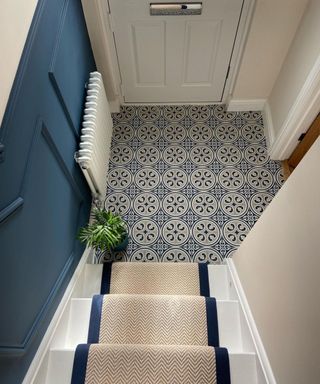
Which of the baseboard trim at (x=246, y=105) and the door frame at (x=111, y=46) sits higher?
the door frame at (x=111, y=46)

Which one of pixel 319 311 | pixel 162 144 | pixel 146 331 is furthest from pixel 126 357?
pixel 162 144

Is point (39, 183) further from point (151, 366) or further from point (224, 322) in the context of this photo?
point (224, 322)

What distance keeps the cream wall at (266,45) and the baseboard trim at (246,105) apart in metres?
0.04

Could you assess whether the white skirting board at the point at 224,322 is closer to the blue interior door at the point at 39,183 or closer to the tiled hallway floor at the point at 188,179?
the blue interior door at the point at 39,183

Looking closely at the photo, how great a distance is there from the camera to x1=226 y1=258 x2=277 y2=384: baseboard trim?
4.42 ft

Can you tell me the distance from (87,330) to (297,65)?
7.53 feet

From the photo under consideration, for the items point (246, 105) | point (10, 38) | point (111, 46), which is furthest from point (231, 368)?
point (111, 46)

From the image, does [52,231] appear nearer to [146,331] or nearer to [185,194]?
[146,331]

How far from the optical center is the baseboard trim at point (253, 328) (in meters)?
1.35

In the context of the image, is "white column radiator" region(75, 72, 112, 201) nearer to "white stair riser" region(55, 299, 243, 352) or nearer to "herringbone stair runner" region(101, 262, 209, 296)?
"herringbone stair runner" region(101, 262, 209, 296)

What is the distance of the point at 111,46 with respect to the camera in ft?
8.39

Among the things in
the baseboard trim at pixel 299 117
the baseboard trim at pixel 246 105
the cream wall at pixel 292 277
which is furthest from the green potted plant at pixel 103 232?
the baseboard trim at pixel 246 105

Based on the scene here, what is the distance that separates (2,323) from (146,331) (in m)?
0.80

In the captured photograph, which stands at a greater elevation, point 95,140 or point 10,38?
point 95,140
